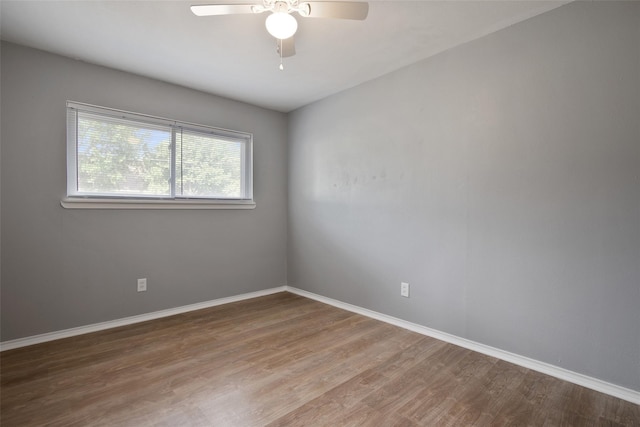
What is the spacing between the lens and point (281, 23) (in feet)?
5.10

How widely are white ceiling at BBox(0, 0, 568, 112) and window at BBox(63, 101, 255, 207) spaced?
50 cm

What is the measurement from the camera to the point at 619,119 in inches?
68.6

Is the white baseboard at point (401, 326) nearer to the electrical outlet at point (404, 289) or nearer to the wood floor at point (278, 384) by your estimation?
the wood floor at point (278, 384)

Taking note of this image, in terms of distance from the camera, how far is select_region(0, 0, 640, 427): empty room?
1733 mm

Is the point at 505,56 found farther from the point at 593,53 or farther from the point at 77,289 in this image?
the point at 77,289

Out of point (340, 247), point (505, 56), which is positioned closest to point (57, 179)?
point (340, 247)

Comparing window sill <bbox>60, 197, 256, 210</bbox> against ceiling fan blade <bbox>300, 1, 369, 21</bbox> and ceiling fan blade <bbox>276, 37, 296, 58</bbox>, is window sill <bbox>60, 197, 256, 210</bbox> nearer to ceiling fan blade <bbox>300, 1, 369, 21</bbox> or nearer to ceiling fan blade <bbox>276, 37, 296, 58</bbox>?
ceiling fan blade <bbox>276, 37, 296, 58</bbox>

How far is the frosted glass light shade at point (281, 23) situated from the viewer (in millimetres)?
1542

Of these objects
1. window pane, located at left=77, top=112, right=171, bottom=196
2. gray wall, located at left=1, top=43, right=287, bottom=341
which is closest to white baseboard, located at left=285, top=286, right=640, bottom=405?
gray wall, located at left=1, top=43, right=287, bottom=341

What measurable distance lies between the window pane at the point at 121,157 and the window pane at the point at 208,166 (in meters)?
0.14

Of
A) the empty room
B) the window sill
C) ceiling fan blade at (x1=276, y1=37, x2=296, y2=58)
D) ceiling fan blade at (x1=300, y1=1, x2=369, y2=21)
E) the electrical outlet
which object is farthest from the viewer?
the electrical outlet

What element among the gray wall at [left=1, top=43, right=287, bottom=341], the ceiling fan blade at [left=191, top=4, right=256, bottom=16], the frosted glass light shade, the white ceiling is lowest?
the gray wall at [left=1, top=43, right=287, bottom=341]

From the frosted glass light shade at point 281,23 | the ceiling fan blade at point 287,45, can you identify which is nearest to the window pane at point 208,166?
the ceiling fan blade at point 287,45

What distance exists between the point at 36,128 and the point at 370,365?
10.5ft
